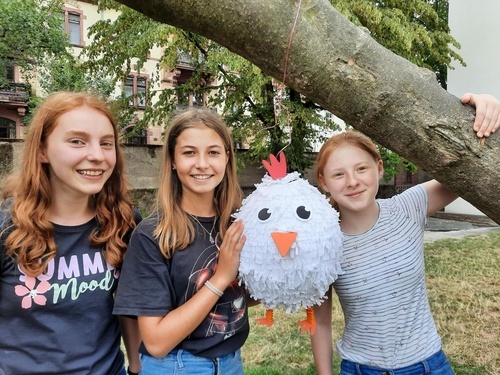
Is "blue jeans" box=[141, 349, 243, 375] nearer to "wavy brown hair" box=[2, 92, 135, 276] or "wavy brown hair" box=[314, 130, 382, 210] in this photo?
"wavy brown hair" box=[2, 92, 135, 276]

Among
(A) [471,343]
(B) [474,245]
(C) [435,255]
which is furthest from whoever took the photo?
(B) [474,245]

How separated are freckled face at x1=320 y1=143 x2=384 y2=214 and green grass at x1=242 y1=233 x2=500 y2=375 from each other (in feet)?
6.15

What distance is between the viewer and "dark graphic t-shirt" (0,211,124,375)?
4.45 feet

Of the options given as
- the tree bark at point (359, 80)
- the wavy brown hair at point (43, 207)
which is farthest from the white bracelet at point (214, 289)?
the tree bark at point (359, 80)

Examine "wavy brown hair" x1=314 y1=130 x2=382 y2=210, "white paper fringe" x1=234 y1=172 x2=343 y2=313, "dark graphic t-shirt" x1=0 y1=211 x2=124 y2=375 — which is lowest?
"dark graphic t-shirt" x1=0 y1=211 x2=124 y2=375

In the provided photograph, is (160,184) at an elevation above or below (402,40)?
below

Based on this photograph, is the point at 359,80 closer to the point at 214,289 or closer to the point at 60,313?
the point at 214,289

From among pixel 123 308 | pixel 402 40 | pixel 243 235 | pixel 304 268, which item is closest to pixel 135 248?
pixel 123 308

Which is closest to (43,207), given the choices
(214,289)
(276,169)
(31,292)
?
(31,292)

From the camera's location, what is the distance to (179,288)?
4.63 feet

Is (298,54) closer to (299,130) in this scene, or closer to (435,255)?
(435,255)

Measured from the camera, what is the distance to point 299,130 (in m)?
9.25

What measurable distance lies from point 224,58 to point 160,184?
5.78 meters

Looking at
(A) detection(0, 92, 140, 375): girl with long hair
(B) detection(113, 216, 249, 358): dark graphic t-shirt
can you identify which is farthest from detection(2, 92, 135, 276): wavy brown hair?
(B) detection(113, 216, 249, 358): dark graphic t-shirt
